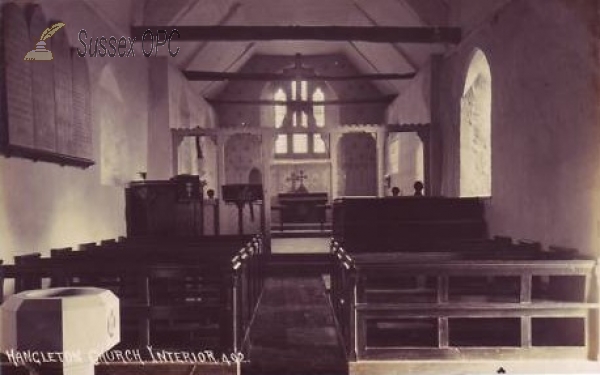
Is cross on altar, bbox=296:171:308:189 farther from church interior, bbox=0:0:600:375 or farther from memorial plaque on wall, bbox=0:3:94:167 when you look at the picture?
memorial plaque on wall, bbox=0:3:94:167

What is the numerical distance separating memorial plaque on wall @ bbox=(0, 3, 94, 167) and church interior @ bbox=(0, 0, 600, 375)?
0.03 metres

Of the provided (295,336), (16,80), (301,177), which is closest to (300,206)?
(301,177)

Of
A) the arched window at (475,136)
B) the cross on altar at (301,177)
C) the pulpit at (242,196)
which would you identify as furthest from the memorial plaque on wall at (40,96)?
the cross on altar at (301,177)

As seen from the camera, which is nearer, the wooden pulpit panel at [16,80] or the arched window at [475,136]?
the wooden pulpit panel at [16,80]

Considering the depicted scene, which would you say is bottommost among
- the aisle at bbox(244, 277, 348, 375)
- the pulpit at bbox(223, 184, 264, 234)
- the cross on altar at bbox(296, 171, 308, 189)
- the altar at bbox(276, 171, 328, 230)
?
the aisle at bbox(244, 277, 348, 375)

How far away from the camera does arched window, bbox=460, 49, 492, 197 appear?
8961 millimetres

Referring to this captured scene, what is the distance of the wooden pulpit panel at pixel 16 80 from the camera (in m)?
4.78

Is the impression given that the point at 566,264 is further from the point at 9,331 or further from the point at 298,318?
the point at 9,331

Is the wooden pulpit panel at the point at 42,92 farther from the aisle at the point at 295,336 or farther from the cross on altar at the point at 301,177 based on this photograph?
the cross on altar at the point at 301,177

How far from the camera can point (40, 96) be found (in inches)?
Answer: 217

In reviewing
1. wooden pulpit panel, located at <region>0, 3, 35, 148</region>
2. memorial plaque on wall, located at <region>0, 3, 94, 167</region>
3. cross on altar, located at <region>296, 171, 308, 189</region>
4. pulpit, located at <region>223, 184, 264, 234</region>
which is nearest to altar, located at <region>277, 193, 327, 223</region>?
cross on altar, located at <region>296, 171, 308, 189</region>

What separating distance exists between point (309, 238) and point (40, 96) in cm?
890

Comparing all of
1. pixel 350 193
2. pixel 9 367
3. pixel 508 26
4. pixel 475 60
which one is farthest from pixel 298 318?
pixel 350 193

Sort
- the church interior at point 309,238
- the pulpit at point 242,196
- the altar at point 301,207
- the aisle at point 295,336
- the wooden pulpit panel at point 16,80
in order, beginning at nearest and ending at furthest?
the church interior at point 309,238, the aisle at point 295,336, the wooden pulpit panel at point 16,80, the pulpit at point 242,196, the altar at point 301,207
